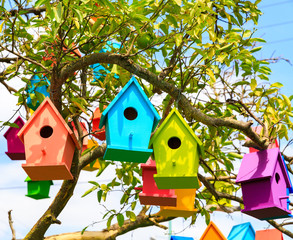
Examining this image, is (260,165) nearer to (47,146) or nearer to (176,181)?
(176,181)

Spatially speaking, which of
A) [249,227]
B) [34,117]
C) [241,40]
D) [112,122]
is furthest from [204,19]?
[249,227]

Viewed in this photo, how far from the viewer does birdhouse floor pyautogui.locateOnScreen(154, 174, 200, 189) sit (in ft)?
12.0

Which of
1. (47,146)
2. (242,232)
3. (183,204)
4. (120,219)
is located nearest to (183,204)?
(183,204)

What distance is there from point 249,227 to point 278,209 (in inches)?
57.1

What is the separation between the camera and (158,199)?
14.6 ft

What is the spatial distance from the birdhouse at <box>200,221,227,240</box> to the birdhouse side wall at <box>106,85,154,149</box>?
175 cm

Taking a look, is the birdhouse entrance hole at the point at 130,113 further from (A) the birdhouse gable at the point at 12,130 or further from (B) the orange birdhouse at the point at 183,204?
(A) the birdhouse gable at the point at 12,130

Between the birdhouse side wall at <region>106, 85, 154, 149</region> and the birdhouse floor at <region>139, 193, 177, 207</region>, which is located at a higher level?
the birdhouse side wall at <region>106, 85, 154, 149</region>

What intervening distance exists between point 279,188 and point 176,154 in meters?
1.32

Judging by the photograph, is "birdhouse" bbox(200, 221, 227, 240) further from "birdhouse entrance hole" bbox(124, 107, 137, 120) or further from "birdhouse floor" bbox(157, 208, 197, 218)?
"birdhouse entrance hole" bbox(124, 107, 137, 120)

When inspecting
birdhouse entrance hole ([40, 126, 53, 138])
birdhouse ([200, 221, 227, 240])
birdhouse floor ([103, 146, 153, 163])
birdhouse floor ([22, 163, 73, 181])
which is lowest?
birdhouse ([200, 221, 227, 240])

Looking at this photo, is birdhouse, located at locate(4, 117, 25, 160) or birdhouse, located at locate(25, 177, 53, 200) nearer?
birdhouse, located at locate(4, 117, 25, 160)

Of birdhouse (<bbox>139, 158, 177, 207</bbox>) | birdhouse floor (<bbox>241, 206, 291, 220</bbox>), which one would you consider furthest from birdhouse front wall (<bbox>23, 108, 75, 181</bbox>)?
birdhouse floor (<bbox>241, 206, 291, 220</bbox>)

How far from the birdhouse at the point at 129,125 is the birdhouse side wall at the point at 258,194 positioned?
126 centimetres
